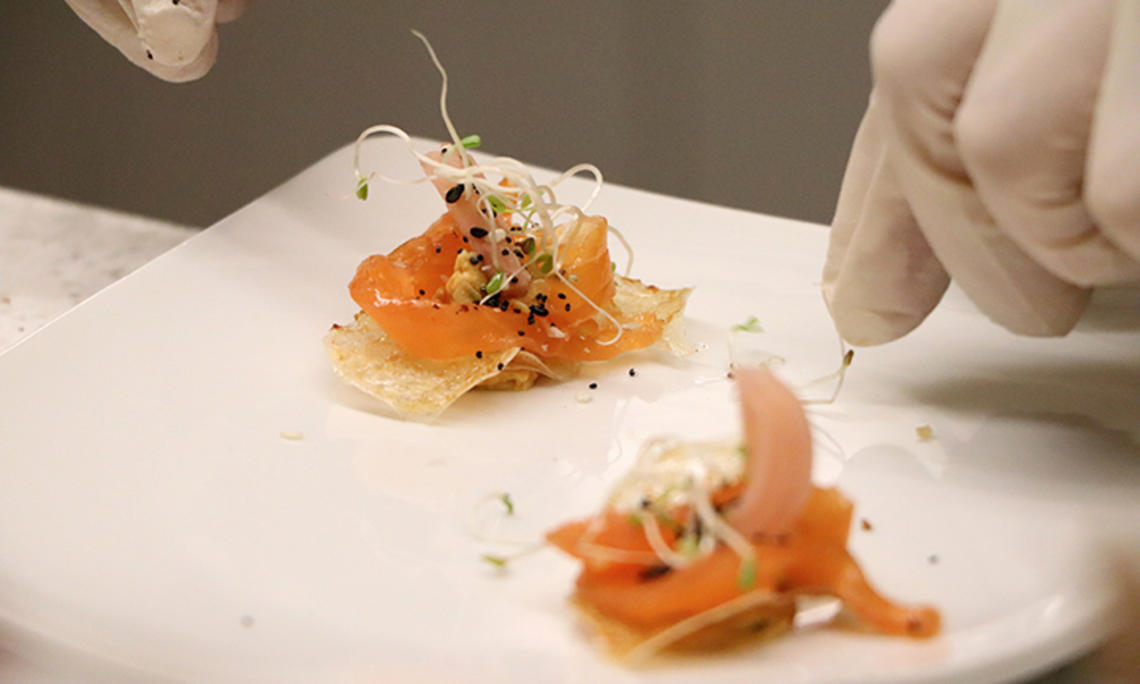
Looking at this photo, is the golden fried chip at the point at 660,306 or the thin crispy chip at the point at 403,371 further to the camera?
the golden fried chip at the point at 660,306

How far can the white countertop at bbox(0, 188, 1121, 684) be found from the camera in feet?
5.47

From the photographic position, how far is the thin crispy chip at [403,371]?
122 centimetres

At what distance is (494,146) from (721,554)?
171 cm

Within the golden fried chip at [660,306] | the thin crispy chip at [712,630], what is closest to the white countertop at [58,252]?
the golden fried chip at [660,306]

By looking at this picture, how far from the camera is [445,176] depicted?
4.29 ft

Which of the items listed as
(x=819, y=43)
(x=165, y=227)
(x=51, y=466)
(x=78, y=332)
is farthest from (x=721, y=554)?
(x=165, y=227)

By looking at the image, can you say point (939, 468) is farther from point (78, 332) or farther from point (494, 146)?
point (494, 146)

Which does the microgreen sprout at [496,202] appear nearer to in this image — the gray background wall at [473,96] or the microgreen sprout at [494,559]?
the microgreen sprout at [494,559]

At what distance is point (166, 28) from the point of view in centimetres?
149

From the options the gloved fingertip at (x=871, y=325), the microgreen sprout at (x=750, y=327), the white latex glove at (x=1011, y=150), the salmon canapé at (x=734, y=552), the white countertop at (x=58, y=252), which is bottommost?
the white countertop at (x=58, y=252)

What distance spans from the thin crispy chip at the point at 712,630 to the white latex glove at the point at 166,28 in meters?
1.08

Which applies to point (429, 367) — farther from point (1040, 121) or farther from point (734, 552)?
point (1040, 121)

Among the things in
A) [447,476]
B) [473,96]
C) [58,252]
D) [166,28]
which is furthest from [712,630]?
[473,96]

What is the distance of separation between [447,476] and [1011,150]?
597 millimetres
